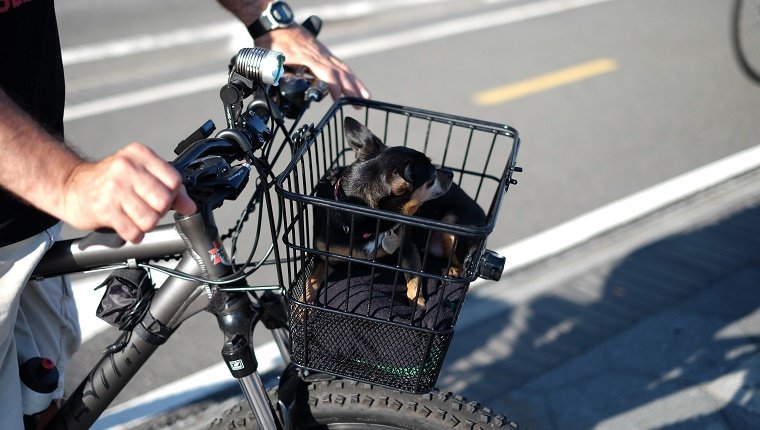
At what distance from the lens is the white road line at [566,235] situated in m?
3.40

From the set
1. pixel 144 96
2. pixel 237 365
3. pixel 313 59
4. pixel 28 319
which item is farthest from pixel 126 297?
pixel 144 96

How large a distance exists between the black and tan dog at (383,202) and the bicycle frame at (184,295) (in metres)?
0.22

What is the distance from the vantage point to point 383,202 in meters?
1.84

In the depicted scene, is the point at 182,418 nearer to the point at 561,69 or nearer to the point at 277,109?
the point at 277,109

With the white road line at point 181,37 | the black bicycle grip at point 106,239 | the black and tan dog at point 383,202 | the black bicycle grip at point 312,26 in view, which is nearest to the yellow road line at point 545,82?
the white road line at point 181,37

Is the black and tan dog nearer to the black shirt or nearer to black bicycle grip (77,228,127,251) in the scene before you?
black bicycle grip (77,228,127,251)

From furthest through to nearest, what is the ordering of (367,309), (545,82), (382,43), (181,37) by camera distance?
(181,37), (382,43), (545,82), (367,309)

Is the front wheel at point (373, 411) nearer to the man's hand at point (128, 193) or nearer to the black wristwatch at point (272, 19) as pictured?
the man's hand at point (128, 193)

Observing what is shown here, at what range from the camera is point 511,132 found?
190 centimetres

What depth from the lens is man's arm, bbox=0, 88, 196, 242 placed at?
1.29 m

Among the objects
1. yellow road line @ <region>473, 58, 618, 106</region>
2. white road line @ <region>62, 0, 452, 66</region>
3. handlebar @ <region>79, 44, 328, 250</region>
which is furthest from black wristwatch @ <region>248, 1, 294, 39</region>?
white road line @ <region>62, 0, 452, 66</region>

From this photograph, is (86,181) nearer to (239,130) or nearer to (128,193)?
(128,193)

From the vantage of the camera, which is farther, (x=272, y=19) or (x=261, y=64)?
(x=272, y=19)

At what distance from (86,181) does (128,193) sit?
123 mm
